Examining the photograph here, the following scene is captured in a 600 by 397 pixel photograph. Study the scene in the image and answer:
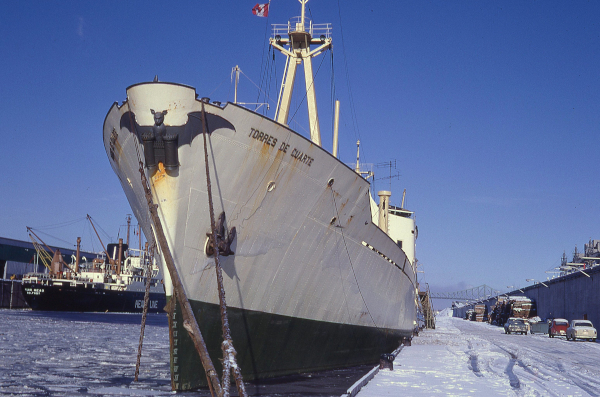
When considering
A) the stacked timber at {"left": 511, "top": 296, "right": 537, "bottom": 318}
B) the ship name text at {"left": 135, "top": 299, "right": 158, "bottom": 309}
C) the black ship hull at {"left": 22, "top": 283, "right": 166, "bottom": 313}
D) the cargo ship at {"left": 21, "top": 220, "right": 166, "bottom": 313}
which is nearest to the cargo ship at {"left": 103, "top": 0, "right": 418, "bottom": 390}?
the cargo ship at {"left": 21, "top": 220, "right": 166, "bottom": 313}

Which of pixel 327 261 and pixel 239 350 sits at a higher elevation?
pixel 327 261

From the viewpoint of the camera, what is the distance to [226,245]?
392 inches

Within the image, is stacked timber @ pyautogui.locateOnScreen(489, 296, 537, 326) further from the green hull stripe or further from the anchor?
the anchor

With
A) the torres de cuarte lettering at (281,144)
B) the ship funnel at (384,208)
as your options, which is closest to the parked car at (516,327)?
the ship funnel at (384,208)

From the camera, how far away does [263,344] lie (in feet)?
36.5

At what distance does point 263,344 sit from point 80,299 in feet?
198

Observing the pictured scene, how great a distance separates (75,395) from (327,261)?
18.9ft

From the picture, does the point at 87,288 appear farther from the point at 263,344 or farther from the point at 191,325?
the point at 191,325

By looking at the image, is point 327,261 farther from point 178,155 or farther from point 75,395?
point 75,395

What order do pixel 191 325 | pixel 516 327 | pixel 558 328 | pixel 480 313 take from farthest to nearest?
pixel 480 313 → pixel 516 327 → pixel 558 328 → pixel 191 325

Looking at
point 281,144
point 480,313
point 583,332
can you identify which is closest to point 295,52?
point 281,144

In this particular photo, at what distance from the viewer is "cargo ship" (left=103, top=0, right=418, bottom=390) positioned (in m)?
9.88

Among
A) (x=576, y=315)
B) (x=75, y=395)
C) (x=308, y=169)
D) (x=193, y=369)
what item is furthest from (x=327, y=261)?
(x=576, y=315)

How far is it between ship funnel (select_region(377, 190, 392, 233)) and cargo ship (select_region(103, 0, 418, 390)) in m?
6.25
